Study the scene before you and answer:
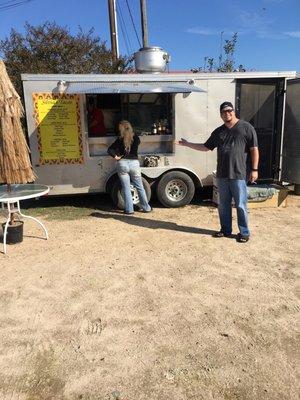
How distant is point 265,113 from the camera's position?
7.55 metres

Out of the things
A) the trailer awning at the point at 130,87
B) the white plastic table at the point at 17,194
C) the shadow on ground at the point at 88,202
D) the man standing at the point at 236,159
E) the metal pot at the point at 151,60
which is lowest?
the shadow on ground at the point at 88,202

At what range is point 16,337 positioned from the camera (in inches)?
132

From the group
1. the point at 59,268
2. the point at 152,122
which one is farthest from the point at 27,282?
the point at 152,122

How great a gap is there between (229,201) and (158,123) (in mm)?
2508

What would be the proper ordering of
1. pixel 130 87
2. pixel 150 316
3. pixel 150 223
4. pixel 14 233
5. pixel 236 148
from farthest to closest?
pixel 130 87, pixel 150 223, pixel 14 233, pixel 236 148, pixel 150 316

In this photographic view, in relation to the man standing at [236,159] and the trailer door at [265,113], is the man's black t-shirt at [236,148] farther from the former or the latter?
the trailer door at [265,113]

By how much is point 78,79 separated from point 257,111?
3.39 meters

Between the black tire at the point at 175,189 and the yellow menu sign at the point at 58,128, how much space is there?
1562 mm

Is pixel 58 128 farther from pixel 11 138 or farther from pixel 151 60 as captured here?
pixel 151 60

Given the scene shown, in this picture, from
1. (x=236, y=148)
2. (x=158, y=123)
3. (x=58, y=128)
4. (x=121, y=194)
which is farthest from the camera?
(x=158, y=123)

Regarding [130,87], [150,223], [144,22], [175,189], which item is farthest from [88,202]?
[144,22]

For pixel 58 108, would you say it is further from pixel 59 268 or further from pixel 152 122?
pixel 59 268

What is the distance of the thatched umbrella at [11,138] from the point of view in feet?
16.0

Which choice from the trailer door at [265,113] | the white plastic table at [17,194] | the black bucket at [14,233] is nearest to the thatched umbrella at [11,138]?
the white plastic table at [17,194]
